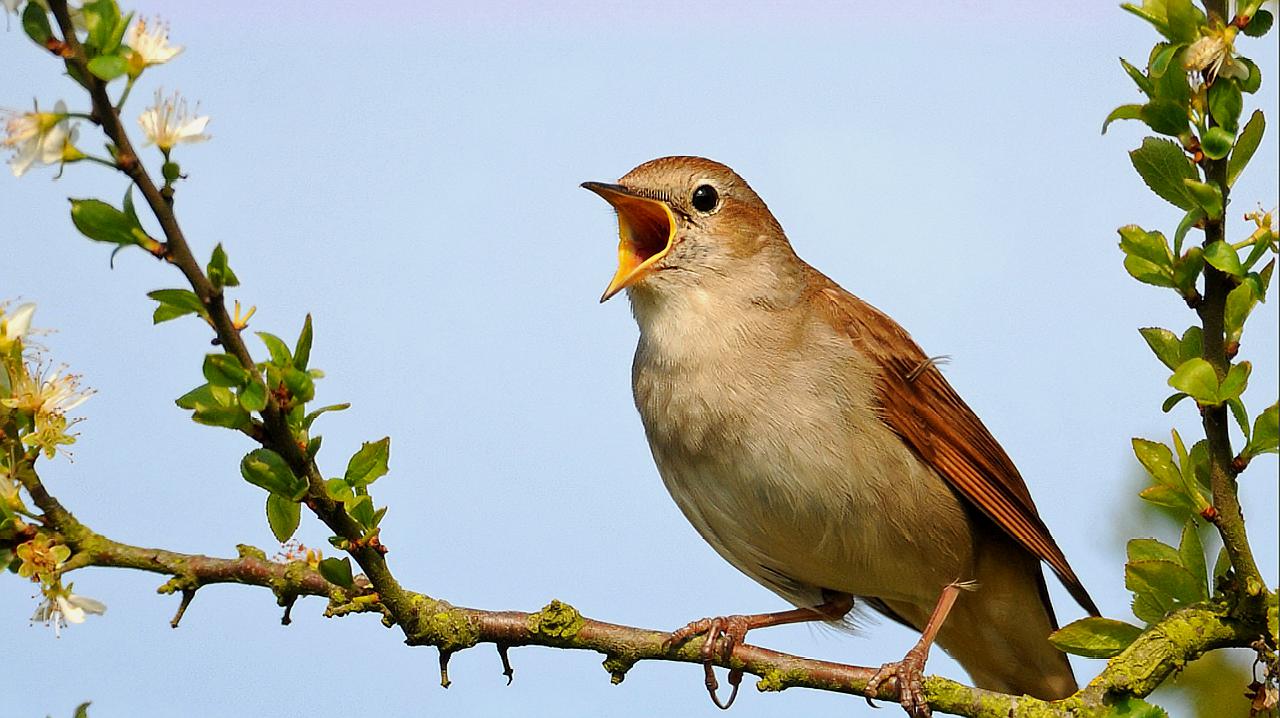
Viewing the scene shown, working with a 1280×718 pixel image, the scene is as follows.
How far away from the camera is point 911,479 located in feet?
14.7

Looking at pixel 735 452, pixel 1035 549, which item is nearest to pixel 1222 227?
pixel 735 452

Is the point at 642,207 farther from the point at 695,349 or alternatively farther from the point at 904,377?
the point at 904,377

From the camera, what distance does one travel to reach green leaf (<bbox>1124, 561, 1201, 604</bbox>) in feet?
9.39

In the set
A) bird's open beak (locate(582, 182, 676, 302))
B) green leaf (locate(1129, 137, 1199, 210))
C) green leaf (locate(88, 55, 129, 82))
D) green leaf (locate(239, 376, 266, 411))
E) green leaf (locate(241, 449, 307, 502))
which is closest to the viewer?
green leaf (locate(88, 55, 129, 82))

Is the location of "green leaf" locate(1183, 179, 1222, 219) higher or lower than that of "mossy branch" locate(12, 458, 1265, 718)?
higher

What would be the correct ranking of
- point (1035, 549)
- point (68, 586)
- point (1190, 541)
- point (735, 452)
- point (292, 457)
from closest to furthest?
1. point (292, 457)
2. point (68, 586)
3. point (1190, 541)
4. point (735, 452)
5. point (1035, 549)

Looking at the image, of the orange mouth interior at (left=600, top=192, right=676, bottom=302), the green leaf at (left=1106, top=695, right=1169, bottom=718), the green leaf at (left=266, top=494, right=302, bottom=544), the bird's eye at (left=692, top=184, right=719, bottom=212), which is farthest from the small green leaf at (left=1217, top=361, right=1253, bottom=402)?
the bird's eye at (left=692, top=184, right=719, bottom=212)

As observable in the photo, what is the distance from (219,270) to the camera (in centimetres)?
227

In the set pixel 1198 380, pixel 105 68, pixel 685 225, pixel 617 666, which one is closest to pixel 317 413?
pixel 105 68

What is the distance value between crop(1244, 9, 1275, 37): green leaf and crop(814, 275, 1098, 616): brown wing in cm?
211

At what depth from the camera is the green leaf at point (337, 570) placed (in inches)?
108

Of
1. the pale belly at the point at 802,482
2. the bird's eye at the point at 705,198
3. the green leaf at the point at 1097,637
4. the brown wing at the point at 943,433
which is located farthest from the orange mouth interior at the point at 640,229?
the green leaf at the point at 1097,637

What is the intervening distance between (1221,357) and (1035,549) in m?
2.08

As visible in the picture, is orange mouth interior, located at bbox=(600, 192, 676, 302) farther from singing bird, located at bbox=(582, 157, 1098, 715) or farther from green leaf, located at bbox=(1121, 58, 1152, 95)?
green leaf, located at bbox=(1121, 58, 1152, 95)
